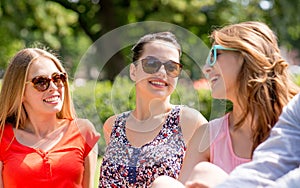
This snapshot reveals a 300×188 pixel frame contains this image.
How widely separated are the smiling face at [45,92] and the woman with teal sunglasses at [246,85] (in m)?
0.91

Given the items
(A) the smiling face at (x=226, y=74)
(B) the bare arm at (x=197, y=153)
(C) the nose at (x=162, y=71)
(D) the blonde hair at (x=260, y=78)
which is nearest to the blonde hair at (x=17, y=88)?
(C) the nose at (x=162, y=71)

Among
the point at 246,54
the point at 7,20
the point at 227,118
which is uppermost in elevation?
the point at 7,20

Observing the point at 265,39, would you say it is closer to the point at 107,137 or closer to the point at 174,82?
the point at 174,82

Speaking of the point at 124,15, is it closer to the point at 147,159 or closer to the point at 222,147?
the point at 147,159

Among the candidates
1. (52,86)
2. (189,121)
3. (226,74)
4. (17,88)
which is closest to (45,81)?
(52,86)

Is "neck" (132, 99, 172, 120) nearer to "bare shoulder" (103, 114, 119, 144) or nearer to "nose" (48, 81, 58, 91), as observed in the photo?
"bare shoulder" (103, 114, 119, 144)

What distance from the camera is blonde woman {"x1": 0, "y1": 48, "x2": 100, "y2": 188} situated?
3.82 metres

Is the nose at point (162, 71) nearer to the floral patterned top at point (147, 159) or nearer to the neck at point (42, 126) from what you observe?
the floral patterned top at point (147, 159)

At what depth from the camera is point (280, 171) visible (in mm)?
2363

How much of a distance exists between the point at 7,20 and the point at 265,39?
500 inches

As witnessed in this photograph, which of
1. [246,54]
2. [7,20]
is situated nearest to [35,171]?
[246,54]

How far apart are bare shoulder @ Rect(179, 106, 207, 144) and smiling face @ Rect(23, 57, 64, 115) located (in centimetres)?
71

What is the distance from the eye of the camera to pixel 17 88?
3.94 m

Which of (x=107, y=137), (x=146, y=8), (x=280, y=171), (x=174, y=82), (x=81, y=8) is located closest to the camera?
(x=280, y=171)
